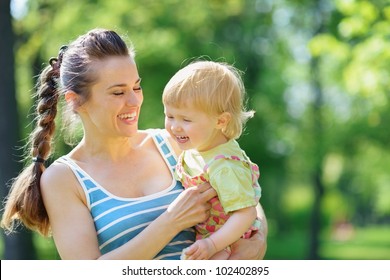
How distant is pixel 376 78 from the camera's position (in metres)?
9.43

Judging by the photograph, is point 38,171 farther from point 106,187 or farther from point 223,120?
point 223,120

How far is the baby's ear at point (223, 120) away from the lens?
325 cm

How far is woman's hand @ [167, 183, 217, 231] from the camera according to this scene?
318 cm

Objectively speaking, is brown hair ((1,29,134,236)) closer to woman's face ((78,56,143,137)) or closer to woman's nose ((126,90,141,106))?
woman's face ((78,56,143,137))

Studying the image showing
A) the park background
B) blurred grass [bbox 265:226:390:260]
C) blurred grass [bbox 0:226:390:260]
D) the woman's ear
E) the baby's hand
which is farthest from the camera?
blurred grass [bbox 265:226:390:260]

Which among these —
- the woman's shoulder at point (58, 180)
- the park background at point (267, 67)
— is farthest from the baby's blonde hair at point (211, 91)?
the park background at point (267, 67)

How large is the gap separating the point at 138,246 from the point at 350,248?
2351cm

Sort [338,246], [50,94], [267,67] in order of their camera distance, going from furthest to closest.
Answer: [338,246], [267,67], [50,94]

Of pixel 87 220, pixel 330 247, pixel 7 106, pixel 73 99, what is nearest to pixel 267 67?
pixel 330 247

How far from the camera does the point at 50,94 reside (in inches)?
140

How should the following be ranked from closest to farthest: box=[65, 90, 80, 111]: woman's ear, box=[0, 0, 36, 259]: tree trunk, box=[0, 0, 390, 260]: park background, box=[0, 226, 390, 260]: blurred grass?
box=[65, 90, 80, 111]: woman's ear → box=[0, 0, 36, 259]: tree trunk → box=[0, 0, 390, 260]: park background → box=[0, 226, 390, 260]: blurred grass

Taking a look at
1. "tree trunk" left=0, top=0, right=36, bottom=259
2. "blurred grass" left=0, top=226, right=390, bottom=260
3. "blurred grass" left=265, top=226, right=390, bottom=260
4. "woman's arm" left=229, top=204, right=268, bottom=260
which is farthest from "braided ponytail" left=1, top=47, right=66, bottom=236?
"blurred grass" left=265, top=226, right=390, bottom=260

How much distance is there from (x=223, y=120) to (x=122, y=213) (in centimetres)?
60

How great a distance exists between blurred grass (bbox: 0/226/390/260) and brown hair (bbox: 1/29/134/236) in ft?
47.9
